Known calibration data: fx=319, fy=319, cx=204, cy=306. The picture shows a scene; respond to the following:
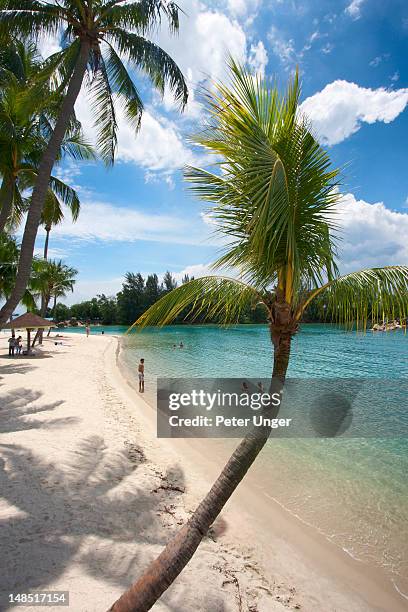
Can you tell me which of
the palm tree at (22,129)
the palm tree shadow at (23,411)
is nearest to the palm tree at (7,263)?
the palm tree at (22,129)

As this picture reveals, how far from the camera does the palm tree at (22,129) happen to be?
7.15 m

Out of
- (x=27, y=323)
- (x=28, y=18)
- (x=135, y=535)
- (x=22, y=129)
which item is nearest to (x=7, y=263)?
(x=27, y=323)

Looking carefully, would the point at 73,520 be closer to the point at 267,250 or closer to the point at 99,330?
the point at 267,250

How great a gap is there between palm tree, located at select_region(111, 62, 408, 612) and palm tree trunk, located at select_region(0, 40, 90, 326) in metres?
3.15

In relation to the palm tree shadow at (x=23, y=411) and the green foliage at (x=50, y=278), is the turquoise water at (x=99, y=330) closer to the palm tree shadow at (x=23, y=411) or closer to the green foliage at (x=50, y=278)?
the green foliage at (x=50, y=278)

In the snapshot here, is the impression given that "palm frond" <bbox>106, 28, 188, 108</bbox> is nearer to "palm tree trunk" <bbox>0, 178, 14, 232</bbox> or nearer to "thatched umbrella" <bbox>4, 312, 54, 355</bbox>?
"palm tree trunk" <bbox>0, 178, 14, 232</bbox>

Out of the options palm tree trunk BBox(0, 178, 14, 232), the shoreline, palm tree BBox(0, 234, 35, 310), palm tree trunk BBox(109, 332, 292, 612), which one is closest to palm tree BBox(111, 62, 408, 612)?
palm tree trunk BBox(109, 332, 292, 612)

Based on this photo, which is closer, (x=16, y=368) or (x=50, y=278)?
(x=16, y=368)

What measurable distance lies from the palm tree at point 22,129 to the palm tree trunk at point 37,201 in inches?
43.3

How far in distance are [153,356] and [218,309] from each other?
2781 centimetres

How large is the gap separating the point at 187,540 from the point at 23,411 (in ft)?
27.1

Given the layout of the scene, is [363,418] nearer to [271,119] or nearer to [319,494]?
[319,494]

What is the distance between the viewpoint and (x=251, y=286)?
10.6 feet

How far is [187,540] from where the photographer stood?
104 inches
